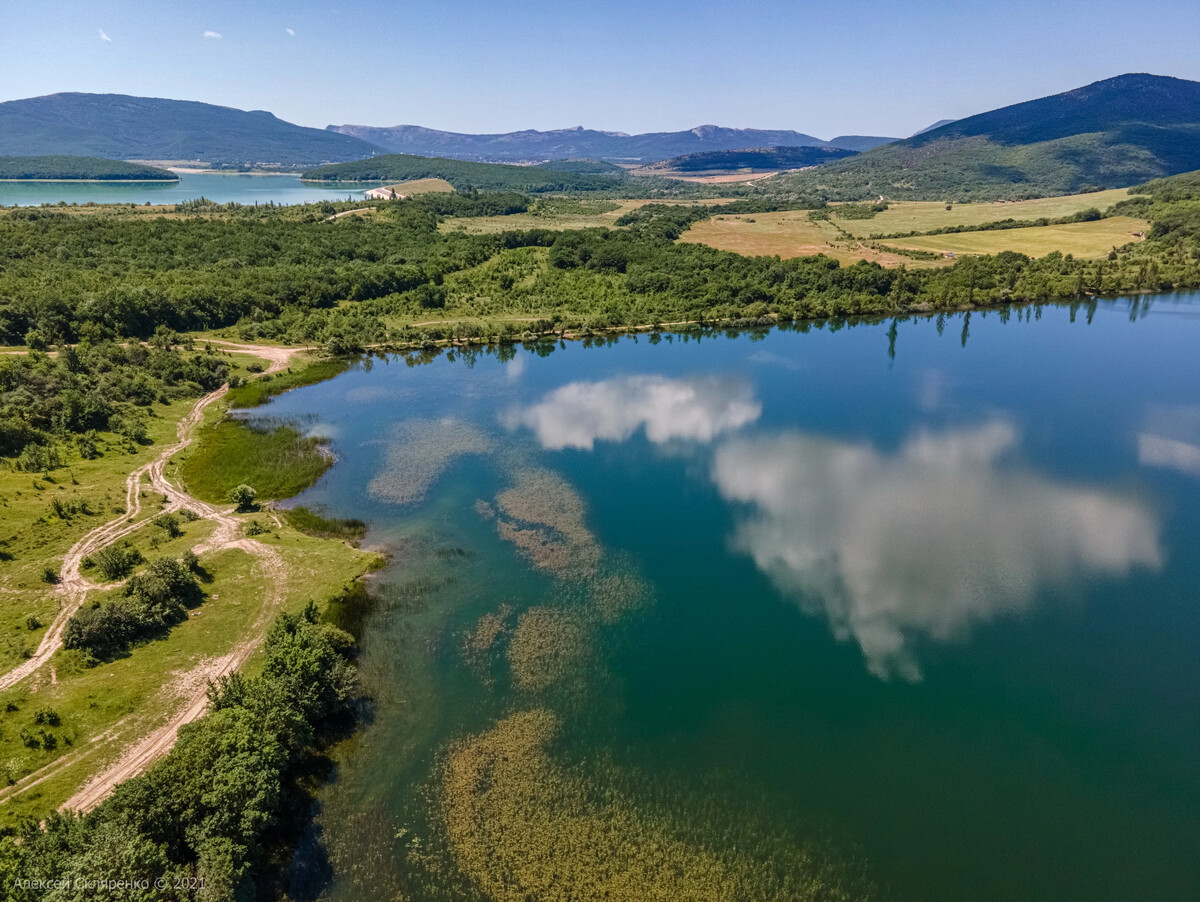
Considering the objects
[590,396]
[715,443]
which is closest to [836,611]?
[715,443]

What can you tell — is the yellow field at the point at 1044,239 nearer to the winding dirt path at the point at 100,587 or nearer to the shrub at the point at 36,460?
the winding dirt path at the point at 100,587

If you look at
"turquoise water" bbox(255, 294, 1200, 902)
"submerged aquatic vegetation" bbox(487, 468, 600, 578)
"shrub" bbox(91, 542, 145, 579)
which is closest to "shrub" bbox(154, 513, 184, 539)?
"shrub" bbox(91, 542, 145, 579)

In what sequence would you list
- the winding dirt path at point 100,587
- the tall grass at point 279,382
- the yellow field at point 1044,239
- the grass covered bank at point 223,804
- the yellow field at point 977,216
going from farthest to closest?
1. the yellow field at point 977,216
2. the yellow field at point 1044,239
3. the tall grass at point 279,382
4. the winding dirt path at point 100,587
5. the grass covered bank at point 223,804

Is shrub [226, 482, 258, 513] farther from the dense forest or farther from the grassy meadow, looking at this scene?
the dense forest

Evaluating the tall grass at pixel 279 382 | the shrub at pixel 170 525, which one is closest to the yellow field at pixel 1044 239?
the tall grass at pixel 279 382

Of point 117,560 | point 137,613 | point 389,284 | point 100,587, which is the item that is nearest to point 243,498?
point 117,560
